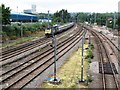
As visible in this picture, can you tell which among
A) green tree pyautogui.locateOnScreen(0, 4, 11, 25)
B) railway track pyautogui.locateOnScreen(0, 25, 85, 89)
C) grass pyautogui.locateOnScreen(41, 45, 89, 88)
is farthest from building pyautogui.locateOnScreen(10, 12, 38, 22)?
grass pyautogui.locateOnScreen(41, 45, 89, 88)

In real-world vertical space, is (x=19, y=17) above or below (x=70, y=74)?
above

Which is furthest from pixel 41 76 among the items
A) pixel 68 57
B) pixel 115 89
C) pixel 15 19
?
pixel 15 19

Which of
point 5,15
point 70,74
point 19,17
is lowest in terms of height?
point 70,74

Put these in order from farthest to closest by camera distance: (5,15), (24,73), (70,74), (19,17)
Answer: (19,17)
(5,15)
(70,74)
(24,73)

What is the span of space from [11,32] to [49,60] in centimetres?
2407

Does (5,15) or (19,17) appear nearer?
(5,15)

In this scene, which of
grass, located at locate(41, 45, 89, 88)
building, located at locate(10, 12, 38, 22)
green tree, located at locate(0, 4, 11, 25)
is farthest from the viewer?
building, located at locate(10, 12, 38, 22)

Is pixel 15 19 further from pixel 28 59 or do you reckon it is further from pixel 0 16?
pixel 28 59

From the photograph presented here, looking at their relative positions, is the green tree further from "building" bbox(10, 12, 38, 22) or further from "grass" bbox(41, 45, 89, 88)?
"grass" bbox(41, 45, 89, 88)

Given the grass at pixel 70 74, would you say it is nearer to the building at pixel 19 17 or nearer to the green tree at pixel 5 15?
the green tree at pixel 5 15


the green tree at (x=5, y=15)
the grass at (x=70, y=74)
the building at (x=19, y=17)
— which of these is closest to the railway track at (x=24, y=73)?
the grass at (x=70, y=74)

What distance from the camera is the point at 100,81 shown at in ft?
64.3

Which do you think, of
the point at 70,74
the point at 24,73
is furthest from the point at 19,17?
the point at 70,74

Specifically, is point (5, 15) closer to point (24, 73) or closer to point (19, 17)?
point (19, 17)
